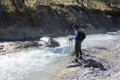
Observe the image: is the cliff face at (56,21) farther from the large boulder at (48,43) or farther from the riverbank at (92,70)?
the riverbank at (92,70)

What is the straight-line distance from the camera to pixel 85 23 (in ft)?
135

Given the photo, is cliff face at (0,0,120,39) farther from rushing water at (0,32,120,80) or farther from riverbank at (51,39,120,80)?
riverbank at (51,39,120,80)

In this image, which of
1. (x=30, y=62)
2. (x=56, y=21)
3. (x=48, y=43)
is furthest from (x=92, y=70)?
(x=56, y=21)

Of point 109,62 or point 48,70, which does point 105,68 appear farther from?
point 48,70

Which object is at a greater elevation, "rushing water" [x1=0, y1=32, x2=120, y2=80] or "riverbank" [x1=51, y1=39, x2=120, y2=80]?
"riverbank" [x1=51, y1=39, x2=120, y2=80]

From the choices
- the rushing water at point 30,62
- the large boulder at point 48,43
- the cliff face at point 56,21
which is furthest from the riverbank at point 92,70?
the cliff face at point 56,21

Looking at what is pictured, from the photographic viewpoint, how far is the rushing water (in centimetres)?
1730

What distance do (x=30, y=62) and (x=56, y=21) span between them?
57.5ft

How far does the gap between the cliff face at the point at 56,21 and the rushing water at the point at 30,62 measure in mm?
6507

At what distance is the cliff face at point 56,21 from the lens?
31.6m

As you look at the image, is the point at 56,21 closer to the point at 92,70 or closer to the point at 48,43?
the point at 48,43

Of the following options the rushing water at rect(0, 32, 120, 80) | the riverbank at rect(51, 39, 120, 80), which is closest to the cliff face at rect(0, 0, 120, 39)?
the rushing water at rect(0, 32, 120, 80)

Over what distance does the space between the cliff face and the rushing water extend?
651 centimetres

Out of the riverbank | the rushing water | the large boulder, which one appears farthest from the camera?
the large boulder
